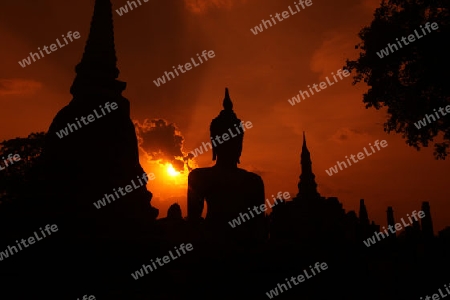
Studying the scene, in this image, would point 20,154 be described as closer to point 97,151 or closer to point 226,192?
point 97,151

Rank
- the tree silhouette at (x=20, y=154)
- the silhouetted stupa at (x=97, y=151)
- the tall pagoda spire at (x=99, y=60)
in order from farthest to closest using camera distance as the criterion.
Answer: the tree silhouette at (x=20, y=154) < the tall pagoda spire at (x=99, y=60) < the silhouetted stupa at (x=97, y=151)

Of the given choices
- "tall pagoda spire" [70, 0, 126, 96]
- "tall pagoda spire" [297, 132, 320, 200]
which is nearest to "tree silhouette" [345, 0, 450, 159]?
"tall pagoda spire" [70, 0, 126, 96]

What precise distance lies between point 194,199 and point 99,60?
6737mm

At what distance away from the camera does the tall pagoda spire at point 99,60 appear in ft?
36.1

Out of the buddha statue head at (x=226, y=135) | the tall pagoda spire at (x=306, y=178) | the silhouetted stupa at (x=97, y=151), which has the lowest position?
the tall pagoda spire at (x=306, y=178)

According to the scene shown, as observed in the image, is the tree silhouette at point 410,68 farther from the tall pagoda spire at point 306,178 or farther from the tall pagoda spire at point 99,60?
the tall pagoda spire at point 306,178

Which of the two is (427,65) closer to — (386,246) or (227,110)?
(386,246)

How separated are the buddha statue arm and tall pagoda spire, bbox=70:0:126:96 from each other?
594 cm

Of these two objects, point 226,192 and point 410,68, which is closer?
point 226,192

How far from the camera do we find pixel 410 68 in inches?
565

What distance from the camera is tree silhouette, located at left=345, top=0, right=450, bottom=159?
520 inches

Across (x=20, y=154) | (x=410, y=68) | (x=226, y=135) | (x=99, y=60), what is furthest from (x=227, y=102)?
(x=20, y=154)

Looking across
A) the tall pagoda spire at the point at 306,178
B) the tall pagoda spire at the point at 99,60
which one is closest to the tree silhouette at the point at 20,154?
the tall pagoda spire at the point at 99,60

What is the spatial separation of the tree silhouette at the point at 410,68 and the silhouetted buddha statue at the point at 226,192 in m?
9.95
